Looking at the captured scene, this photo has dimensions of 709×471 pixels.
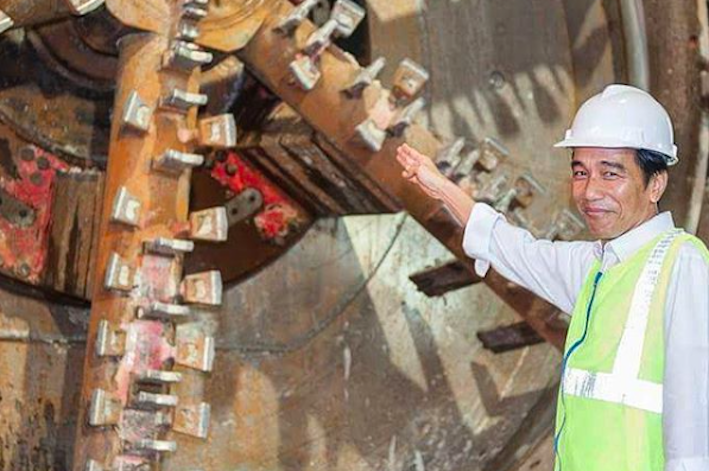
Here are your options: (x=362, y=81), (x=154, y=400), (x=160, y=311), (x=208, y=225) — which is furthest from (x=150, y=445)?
(x=362, y=81)

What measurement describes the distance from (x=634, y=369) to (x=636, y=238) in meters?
0.19

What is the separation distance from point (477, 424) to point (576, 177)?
1123 millimetres

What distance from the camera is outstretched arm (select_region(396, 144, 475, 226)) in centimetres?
208

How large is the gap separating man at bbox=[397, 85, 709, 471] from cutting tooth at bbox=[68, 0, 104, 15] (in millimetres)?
675

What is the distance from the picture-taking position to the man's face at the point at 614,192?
5.86 feet

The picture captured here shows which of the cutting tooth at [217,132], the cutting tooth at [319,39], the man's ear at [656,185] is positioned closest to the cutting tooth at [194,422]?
the cutting tooth at [217,132]

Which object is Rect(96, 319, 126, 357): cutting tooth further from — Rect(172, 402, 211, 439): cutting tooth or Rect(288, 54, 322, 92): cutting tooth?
Rect(288, 54, 322, 92): cutting tooth

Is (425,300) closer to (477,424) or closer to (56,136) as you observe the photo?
(477,424)

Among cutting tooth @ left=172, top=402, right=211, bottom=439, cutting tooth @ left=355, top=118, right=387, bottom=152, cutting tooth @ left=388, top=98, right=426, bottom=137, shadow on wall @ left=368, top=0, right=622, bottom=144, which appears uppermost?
shadow on wall @ left=368, top=0, right=622, bottom=144

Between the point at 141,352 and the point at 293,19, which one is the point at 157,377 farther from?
the point at 293,19

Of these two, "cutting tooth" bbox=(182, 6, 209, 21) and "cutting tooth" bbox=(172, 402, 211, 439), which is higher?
"cutting tooth" bbox=(182, 6, 209, 21)

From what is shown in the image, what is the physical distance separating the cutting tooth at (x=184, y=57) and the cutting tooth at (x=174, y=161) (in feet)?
0.41

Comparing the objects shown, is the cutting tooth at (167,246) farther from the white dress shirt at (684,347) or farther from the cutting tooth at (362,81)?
the white dress shirt at (684,347)

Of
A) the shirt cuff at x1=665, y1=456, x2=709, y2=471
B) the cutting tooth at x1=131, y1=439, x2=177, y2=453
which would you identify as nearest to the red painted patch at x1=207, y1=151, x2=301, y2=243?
the cutting tooth at x1=131, y1=439, x2=177, y2=453
